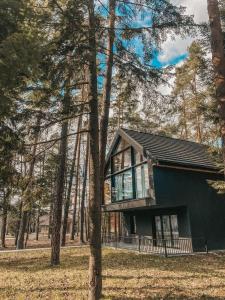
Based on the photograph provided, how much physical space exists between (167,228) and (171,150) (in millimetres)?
4610

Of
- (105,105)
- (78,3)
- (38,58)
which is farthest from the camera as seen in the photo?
(105,105)

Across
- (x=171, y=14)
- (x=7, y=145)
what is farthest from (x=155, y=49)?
(x=7, y=145)

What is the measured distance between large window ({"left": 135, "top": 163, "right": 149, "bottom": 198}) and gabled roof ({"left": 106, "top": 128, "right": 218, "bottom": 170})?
1137 mm

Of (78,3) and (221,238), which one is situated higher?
(78,3)

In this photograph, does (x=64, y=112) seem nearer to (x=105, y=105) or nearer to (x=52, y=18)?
(x=52, y=18)

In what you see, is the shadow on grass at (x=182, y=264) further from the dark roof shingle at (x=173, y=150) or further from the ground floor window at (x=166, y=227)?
the dark roof shingle at (x=173, y=150)

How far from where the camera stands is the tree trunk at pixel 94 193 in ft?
21.6

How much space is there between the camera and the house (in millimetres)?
14555

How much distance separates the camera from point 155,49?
8.55 metres

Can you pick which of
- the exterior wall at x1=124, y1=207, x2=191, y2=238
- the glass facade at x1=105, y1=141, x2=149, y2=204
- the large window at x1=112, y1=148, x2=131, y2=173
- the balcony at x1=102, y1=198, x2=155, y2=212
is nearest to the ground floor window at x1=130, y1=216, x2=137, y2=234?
the exterior wall at x1=124, y1=207, x2=191, y2=238

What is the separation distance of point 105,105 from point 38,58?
611 cm

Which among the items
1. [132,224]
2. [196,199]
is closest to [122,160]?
[132,224]

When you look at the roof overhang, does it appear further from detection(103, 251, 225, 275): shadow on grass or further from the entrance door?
detection(103, 251, 225, 275): shadow on grass

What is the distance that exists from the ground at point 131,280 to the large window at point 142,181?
4390mm
